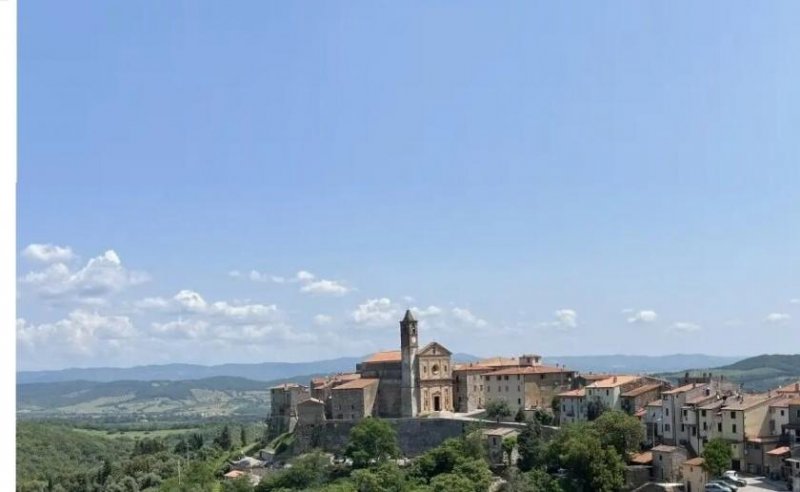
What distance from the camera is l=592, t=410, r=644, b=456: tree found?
47869 millimetres

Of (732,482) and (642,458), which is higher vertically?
(642,458)

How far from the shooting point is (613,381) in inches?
2244

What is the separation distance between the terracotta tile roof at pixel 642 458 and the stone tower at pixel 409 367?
1821cm

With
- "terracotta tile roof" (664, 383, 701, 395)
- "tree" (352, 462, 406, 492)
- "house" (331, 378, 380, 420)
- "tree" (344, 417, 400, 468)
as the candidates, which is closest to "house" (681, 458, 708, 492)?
"terracotta tile roof" (664, 383, 701, 395)

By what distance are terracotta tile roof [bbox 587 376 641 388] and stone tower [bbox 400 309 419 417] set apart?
12.7m

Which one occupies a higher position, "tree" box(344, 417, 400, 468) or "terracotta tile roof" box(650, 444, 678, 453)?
"terracotta tile roof" box(650, 444, 678, 453)

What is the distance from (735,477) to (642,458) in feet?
18.7

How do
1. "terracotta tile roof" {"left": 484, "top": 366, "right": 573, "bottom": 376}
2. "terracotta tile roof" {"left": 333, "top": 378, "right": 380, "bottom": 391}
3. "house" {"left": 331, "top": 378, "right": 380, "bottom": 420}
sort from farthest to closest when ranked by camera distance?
"terracotta tile roof" {"left": 333, "top": 378, "right": 380, "bottom": 391}, "house" {"left": 331, "top": 378, "right": 380, "bottom": 420}, "terracotta tile roof" {"left": 484, "top": 366, "right": 573, "bottom": 376}

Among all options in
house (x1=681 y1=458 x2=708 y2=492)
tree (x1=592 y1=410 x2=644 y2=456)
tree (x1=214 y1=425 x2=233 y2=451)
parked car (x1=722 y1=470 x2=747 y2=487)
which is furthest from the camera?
tree (x1=214 y1=425 x2=233 y2=451)

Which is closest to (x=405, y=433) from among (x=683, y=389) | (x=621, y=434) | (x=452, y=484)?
(x=452, y=484)

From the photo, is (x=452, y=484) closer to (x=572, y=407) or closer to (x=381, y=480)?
(x=381, y=480)

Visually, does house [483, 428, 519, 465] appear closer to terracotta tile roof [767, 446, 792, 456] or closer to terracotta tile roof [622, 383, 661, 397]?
terracotta tile roof [622, 383, 661, 397]
